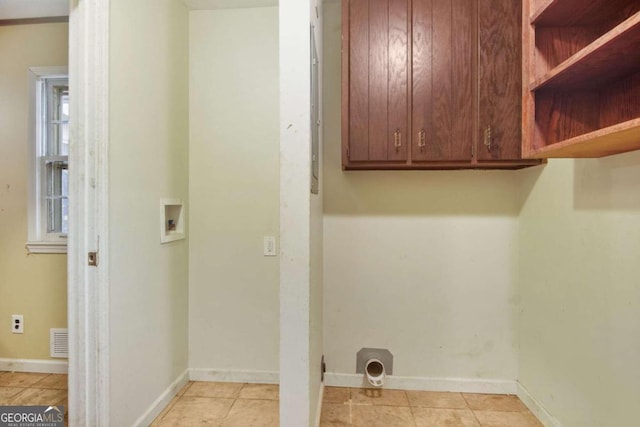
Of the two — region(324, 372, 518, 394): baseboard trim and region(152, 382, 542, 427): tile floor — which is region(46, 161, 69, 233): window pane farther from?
region(324, 372, 518, 394): baseboard trim

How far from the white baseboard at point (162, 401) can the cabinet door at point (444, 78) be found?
211 cm

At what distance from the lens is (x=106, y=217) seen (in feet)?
4.92

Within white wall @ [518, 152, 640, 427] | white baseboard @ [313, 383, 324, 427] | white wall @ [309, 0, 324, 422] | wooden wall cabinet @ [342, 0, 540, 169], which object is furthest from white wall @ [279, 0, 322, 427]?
white wall @ [518, 152, 640, 427]

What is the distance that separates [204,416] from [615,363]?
2069 millimetres

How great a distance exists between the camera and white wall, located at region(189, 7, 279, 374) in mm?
2203

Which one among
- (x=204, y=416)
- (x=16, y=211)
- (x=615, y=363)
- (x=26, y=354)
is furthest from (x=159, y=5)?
(x=615, y=363)

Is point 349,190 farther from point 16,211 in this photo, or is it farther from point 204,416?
point 16,211

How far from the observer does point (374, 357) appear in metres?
2.18

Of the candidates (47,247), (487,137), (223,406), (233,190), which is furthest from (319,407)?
(47,247)

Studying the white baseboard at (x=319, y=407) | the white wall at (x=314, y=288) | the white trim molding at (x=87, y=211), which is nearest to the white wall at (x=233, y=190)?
the white baseboard at (x=319, y=407)

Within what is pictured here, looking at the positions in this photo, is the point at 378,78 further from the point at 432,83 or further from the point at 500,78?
the point at 500,78

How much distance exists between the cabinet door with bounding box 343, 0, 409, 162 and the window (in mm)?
2062

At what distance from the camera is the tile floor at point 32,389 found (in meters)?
1.98

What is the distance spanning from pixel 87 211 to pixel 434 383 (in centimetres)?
226
